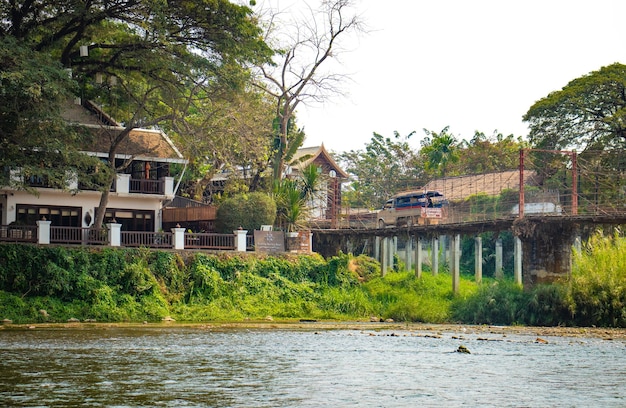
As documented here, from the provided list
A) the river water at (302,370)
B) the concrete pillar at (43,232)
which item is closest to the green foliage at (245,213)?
the concrete pillar at (43,232)

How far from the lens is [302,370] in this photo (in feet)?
69.1

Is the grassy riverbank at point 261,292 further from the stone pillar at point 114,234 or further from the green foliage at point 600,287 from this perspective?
the stone pillar at point 114,234

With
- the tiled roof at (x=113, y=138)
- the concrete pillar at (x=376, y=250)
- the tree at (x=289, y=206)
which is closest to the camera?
the tiled roof at (x=113, y=138)

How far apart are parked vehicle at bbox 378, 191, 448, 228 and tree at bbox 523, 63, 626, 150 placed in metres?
7.78

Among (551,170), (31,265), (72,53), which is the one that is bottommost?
(31,265)

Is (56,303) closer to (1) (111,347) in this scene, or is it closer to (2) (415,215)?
(1) (111,347)

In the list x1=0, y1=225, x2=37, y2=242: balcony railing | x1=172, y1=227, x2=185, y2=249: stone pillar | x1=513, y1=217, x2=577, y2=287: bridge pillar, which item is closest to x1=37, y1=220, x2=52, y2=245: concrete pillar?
x1=0, y1=225, x2=37, y2=242: balcony railing

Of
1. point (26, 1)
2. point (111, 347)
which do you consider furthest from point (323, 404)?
point (26, 1)

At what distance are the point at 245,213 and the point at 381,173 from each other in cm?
3734

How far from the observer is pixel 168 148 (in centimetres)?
4619

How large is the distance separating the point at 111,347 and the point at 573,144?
34775 mm

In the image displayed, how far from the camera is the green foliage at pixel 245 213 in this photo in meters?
44.8

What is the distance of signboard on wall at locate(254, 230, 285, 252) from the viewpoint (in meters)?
44.3

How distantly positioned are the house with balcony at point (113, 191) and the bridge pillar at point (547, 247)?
647 inches
